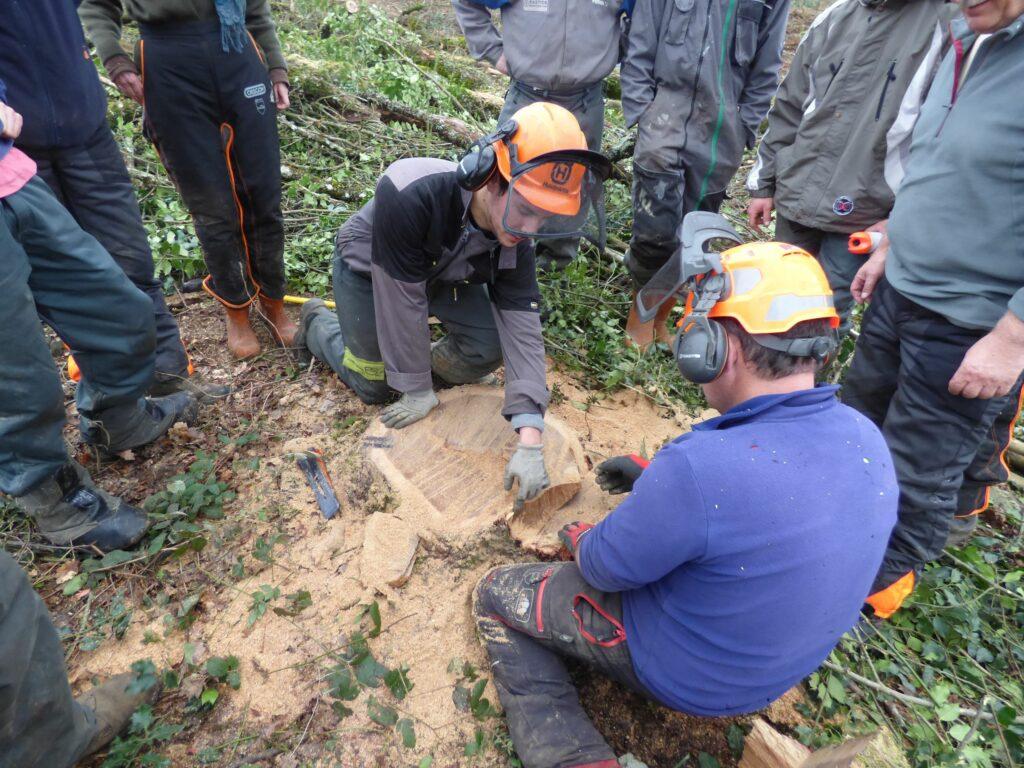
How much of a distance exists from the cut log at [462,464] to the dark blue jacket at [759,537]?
84 centimetres

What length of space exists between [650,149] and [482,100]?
2854 millimetres

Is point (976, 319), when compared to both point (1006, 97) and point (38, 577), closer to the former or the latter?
point (1006, 97)

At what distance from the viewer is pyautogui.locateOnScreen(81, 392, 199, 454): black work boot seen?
8.08ft

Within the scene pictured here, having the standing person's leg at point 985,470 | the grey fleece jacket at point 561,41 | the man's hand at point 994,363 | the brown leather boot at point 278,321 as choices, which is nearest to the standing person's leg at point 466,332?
the brown leather boot at point 278,321

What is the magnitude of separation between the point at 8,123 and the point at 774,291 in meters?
2.26

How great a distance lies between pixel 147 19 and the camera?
2.45m

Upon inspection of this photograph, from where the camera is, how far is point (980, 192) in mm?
1842

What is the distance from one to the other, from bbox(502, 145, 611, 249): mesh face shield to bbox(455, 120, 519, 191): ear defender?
68 mm

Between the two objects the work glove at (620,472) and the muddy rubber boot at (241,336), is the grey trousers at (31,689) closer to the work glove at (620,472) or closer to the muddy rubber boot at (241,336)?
the work glove at (620,472)

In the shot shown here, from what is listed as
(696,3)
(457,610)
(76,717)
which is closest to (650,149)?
(696,3)

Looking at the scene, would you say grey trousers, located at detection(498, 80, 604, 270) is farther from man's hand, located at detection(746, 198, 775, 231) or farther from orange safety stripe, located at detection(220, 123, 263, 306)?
orange safety stripe, located at detection(220, 123, 263, 306)

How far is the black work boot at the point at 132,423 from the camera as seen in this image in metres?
2.46

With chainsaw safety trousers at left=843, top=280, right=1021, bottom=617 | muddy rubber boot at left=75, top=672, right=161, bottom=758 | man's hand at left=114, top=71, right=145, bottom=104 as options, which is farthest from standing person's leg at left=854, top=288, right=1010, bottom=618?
man's hand at left=114, top=71, right=145, bottom=104

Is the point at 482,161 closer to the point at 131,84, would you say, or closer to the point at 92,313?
the point at 92,313
